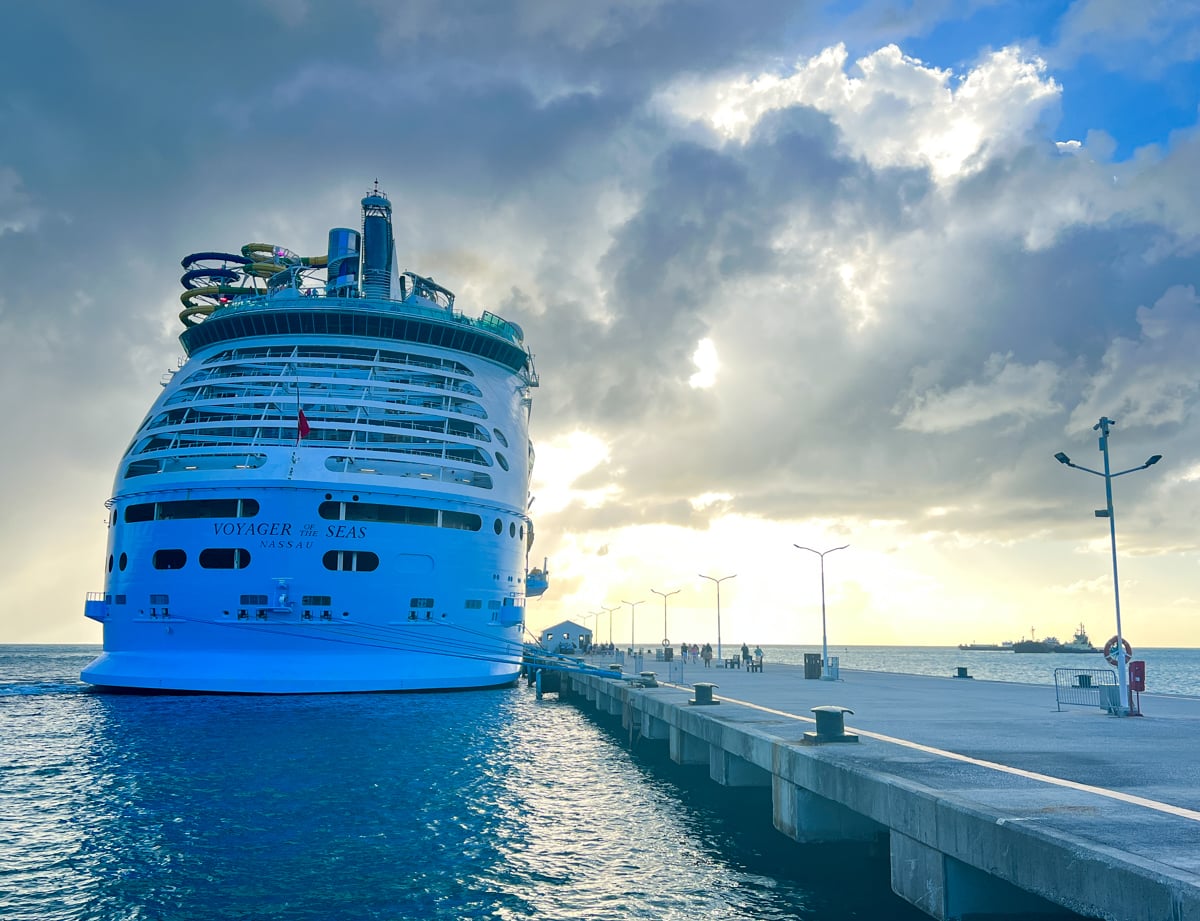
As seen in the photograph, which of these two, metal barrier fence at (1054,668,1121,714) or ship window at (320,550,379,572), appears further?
ship window at (320,550,379,572)

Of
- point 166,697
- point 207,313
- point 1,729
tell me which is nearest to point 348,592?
point 166,697

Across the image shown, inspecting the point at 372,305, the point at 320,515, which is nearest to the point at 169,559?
the point at 320,515

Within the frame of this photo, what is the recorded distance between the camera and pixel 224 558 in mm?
40531

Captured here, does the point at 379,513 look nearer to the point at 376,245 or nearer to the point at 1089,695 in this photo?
the point at 376,245

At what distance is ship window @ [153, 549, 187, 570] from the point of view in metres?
41.0

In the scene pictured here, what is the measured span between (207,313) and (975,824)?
63.6 metres

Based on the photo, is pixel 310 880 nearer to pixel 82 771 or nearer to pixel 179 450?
pixel 82 771

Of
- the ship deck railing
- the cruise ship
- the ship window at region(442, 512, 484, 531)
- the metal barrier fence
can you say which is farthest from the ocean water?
the ship deck railing

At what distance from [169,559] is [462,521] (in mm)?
13173

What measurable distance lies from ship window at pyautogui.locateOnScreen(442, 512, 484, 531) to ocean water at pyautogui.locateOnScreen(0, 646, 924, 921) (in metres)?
12.7

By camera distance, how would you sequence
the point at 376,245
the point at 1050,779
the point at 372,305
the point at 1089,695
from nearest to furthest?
the point at 1050,779, the point at 1089,695, the point at 372,305, the point at 376,245

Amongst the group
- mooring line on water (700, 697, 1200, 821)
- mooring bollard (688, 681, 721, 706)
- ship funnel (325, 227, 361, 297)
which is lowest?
mooring bollard (688, 681, 721, 706)

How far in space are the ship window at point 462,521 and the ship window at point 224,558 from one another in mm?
9020

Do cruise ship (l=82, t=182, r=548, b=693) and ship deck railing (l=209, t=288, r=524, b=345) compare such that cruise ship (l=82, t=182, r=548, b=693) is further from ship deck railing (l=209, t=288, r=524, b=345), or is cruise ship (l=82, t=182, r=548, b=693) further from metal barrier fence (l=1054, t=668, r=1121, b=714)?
metal barrier fence (l=1054, t=668, r=1121, b=714)
